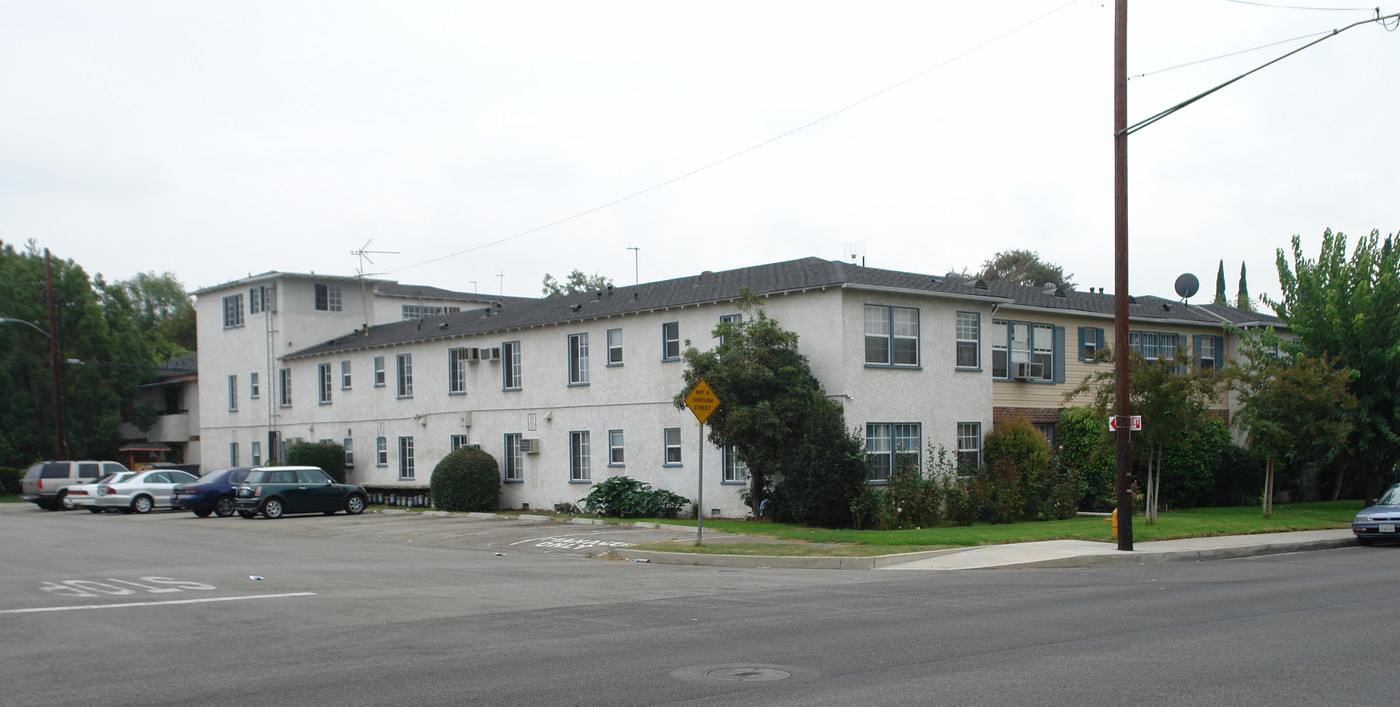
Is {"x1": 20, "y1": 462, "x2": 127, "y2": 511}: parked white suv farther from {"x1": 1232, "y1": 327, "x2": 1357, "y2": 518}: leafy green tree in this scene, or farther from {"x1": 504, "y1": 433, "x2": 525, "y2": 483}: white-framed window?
{"x1": 1232, "y1": 327, "x2": 1357, "y2": 518}: leafy green tree

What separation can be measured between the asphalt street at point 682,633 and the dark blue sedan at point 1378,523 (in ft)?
13.0

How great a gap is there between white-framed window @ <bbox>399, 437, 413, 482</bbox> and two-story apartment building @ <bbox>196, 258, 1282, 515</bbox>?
0.06 meters

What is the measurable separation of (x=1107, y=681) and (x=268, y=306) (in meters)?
43.7

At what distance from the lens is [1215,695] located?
7770mm

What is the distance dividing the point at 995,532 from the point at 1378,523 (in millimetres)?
7682

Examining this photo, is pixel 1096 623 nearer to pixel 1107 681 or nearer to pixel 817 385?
pixel 1107 681

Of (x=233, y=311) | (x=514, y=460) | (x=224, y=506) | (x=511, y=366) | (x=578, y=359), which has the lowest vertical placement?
(x=224, y=506)

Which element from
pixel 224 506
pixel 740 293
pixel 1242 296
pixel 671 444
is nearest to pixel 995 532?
pixel 740 293

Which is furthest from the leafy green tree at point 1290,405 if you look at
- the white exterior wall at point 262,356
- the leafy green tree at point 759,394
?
the white exterior wall at point 262,356

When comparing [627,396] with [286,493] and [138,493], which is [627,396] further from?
[138,493]

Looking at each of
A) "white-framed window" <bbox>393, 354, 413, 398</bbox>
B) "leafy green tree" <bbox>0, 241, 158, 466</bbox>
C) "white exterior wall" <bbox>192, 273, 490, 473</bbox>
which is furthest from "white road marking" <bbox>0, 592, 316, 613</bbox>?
"leafy green tree" <bbox>0, 241, 158, 466</bbox>

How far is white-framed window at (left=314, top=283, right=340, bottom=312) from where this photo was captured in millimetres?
47031

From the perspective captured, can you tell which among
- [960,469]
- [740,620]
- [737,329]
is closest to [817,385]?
[737,329]

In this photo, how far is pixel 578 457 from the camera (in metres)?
32.8
